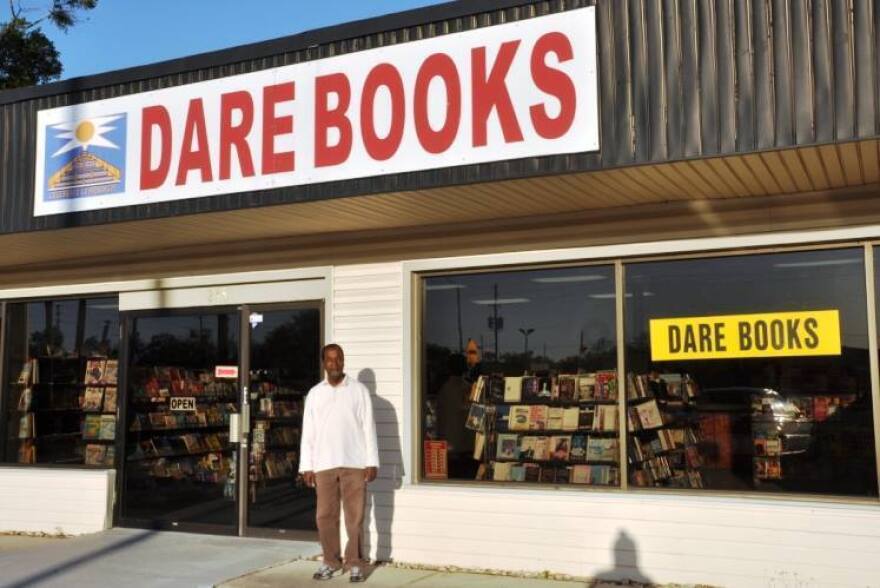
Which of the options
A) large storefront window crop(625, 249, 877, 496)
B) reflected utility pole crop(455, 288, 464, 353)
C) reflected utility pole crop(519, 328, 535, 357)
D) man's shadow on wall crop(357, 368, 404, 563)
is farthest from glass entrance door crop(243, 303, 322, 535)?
large storefront window crop(625, 249, 877, 496)

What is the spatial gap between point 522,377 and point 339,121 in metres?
2.65

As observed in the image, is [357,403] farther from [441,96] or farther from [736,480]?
[736,480]

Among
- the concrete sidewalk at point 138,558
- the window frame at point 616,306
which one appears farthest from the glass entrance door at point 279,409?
the window frame at point 616,306

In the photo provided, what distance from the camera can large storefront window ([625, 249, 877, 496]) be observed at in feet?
21.0

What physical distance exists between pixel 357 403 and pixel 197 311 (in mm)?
2819

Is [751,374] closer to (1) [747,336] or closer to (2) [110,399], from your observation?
(1) [747,336]

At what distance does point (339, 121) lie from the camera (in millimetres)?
6695

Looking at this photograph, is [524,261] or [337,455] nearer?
[337,455]

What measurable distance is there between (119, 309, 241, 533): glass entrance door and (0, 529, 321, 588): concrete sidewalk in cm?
28

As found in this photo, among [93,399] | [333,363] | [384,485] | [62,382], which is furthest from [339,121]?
[62,382]

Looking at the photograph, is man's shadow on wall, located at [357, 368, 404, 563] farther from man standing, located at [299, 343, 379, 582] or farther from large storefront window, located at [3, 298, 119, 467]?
large storefront window, located at [3, 298, 119, 467]

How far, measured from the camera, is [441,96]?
6336 millimetres

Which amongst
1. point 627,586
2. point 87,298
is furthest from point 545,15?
point 87,298

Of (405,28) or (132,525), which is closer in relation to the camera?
(405,28)
